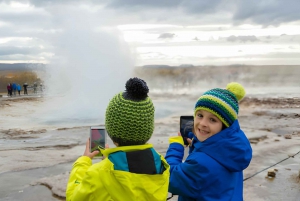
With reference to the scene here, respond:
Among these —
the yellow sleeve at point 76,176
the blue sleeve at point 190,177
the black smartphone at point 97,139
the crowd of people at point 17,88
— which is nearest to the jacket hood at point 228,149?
the blue sleeve at point 190,177

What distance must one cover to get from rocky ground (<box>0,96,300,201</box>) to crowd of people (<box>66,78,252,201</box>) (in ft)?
11.2

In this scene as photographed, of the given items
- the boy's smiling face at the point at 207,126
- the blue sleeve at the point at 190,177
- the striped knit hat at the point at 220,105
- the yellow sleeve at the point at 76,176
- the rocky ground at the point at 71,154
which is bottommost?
the rocky ground at the point at 71,154

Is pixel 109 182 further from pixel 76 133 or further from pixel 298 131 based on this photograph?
pixel 298 131

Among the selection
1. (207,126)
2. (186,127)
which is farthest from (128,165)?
(186,127)

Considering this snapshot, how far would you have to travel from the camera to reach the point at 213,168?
2.40m

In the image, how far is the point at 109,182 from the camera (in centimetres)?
185

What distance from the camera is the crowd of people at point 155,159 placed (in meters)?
1.87

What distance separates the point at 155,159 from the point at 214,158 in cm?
57

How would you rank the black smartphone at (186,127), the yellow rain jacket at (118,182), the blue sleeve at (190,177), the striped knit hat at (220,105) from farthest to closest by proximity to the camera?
the black smartphone at (186,127)
the striped knit hat at (220,105)
the blue sleeve at (190,177)
the yellow rain jacket at (118,182)

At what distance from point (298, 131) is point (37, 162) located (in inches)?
359

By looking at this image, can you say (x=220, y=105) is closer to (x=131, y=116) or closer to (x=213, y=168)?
(x=213, y=168)

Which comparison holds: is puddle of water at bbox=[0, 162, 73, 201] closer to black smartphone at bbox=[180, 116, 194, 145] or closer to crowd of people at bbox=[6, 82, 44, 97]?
black smartphone at bbox=[180, 116, 194, 145]

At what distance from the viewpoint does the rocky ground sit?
5929 mm

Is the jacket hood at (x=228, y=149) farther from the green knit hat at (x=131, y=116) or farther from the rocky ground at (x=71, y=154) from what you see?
the rocky ground at (x=71, y=154)
